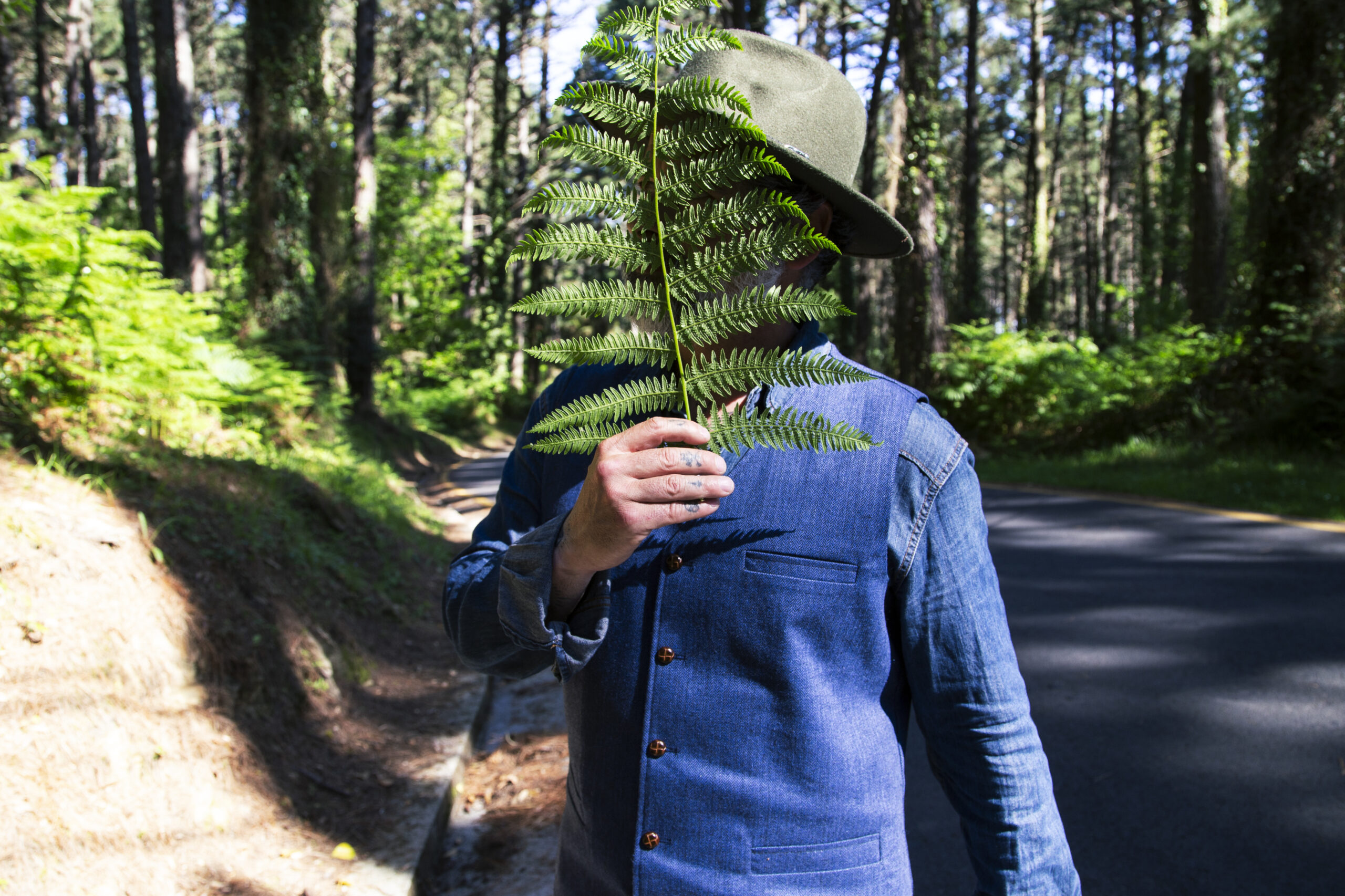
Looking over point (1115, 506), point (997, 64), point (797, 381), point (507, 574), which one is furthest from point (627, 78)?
point (997, 64)

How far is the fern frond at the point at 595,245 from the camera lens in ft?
4.27

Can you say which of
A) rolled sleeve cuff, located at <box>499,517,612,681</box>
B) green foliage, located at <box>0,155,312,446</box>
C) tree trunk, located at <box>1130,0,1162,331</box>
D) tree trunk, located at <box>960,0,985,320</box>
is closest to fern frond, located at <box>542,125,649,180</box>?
rolled sleeve cuff, located at <box>499,517,612,681</box>

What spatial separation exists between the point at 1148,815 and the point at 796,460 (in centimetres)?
360

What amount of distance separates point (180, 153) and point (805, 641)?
1810 centimetres

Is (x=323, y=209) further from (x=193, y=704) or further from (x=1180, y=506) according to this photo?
(x=193, y=704)

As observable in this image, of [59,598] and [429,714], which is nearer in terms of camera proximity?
[59,598]

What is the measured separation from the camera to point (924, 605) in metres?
1.49

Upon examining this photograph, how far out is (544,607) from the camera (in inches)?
56.2

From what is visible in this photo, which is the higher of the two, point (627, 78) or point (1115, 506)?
point (627, 78)

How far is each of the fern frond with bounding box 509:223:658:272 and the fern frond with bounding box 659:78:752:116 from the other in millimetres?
192

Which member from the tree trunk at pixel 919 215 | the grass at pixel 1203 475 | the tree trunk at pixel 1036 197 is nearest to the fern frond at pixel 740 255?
the grass at pixel 1203 475

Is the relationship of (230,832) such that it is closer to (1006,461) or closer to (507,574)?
(507,574)

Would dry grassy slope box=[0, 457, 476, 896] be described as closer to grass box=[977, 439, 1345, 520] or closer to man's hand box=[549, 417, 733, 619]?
man's hand box=[549, 417, 733, 619]

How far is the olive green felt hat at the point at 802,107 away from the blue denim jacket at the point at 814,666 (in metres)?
0.27
